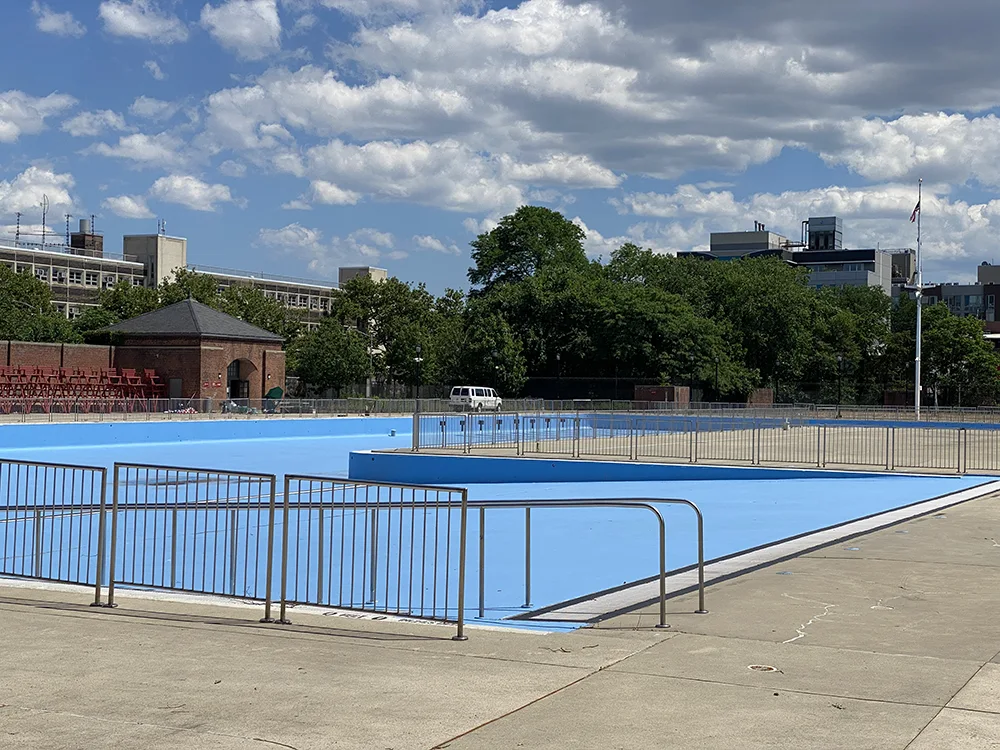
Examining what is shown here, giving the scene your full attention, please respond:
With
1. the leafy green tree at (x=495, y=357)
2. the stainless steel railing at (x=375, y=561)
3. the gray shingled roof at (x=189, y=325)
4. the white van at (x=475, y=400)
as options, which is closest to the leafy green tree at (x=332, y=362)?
the gray shingled roof at (x=189, y=325)

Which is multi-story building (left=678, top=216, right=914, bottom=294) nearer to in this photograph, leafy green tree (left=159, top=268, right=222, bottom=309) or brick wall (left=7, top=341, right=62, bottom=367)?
leafy green tree (left=159, top=268, right=222, bottom=309)

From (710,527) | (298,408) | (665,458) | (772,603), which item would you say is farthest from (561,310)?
(772,603)

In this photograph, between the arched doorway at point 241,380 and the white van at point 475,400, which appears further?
the arched doorway at point 241,380

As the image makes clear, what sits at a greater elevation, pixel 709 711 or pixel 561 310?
pixel 561 310

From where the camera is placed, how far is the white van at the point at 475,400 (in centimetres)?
6562

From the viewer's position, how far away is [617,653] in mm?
8391

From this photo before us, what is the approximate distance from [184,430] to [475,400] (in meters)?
21.9

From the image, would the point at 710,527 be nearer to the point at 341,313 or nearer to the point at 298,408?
the point at 298,408

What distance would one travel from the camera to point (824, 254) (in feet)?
563

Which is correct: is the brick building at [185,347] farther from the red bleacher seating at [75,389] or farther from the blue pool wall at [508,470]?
the blue pool wall at [508,470]

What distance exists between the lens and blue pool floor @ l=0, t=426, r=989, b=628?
56.3ft

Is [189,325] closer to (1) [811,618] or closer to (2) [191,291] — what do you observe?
(2) [191,291]

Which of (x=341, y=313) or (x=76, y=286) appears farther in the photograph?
(x=76, y=286)

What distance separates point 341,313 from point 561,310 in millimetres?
27938
